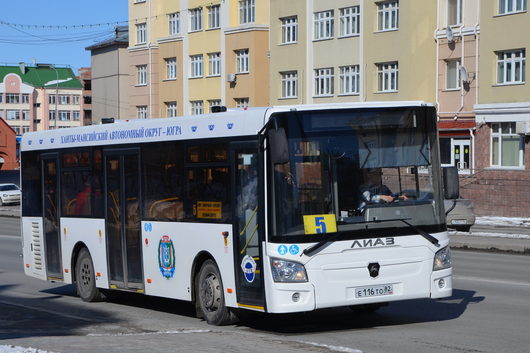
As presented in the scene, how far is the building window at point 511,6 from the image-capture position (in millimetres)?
44594

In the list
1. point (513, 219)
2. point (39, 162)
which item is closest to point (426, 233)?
point (39, 162)

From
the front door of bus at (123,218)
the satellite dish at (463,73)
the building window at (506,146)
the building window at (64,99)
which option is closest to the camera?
the front door of bus at (123,218)

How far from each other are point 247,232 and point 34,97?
464 ft

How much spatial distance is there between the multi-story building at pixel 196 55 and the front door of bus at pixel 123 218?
4626 centimetres

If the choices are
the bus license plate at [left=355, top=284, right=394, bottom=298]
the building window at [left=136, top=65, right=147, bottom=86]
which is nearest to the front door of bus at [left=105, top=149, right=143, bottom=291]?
the bus license plate at [left=355, top=284, right=394, bottom=298]

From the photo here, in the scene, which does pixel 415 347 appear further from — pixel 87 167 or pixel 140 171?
pixel 87 167

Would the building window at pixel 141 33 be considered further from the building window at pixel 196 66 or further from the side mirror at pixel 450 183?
the side mirror at pixel 450 183

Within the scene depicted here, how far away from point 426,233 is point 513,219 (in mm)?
32300

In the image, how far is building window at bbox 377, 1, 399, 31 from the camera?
Result: 51.0 m

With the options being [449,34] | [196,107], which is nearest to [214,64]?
[196,107]

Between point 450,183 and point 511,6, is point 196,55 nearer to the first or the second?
point 511,6

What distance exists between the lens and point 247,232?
12.2 meters

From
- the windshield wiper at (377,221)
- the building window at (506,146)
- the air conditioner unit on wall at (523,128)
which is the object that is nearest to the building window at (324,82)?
the building window at (506,146)

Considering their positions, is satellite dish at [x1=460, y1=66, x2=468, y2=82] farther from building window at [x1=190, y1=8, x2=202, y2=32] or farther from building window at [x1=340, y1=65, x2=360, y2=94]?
building window at [x1=190, y1=8, x2=202, y2=32]
